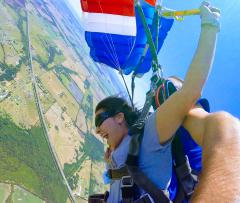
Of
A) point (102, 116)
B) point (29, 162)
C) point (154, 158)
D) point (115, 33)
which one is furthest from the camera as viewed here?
point (29, 162)

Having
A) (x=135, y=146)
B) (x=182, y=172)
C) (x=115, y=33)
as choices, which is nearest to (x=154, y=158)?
(x=135, y=146)

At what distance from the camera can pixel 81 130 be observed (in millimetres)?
76938

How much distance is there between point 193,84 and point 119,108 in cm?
114

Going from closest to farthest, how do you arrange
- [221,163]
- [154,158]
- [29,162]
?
[221,163], [154,158], [29,162]

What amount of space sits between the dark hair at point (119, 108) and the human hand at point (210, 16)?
3.76 feet

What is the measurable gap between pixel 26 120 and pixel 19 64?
22755 millimetres

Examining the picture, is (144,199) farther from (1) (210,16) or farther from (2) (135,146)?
(1) (210,16)

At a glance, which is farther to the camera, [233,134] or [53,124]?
[53,124]

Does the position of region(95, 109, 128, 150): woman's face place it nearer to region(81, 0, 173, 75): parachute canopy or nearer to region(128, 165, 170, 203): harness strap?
region(128, 165, 170, 203): harness strap

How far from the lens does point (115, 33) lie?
6.16m

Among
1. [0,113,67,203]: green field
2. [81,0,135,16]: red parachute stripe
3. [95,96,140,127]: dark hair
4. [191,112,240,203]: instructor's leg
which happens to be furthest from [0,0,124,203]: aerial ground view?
[191,112,240,203]: instructor's leg

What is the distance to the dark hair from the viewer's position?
3.12m

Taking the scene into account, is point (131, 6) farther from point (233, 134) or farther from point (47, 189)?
point (47, 189)

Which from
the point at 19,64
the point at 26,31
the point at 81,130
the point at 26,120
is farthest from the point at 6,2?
the point at 26,120
